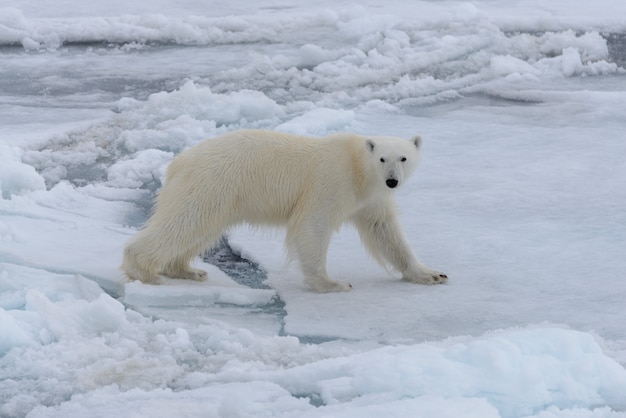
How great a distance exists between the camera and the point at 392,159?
4613 mm

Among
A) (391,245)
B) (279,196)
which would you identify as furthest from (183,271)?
(391,245)

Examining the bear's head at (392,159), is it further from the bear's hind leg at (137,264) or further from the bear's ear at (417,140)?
the bear's hind leg at (137,264)

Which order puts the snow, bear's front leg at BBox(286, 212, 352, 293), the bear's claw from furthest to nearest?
the bear's claw → bear's front leg at BBox(286, 212, 352, 293) → the snow

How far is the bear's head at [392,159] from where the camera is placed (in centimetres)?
459

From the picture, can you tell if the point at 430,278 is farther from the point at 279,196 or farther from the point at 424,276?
the point at 279,196

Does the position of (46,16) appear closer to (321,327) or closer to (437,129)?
(437,129)

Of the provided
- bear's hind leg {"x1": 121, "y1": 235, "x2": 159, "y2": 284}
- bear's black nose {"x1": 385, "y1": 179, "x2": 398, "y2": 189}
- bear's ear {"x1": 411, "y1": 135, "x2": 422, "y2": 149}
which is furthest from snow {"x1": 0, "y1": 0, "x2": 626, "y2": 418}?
bear's ear {"x1": 411, "y1": 135, "x2": 422, "y2": 149}

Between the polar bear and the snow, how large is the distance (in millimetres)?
176

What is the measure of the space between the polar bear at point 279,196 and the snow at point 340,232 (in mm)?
176

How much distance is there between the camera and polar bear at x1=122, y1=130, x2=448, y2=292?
457 centimetres

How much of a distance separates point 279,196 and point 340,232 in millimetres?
1091

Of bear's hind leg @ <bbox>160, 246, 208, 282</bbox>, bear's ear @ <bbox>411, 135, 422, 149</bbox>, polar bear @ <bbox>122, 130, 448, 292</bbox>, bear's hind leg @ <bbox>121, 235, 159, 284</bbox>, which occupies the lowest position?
bear's hind leg @ <bbox>160, 246, 208, 282</bbox>

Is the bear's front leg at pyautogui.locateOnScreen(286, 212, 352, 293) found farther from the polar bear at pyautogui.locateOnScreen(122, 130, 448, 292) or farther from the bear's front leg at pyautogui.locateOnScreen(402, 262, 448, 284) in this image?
the bear's front leg at pyautogui.locateOnScreen(402, 262, 448, 284)

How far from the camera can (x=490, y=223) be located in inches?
221
